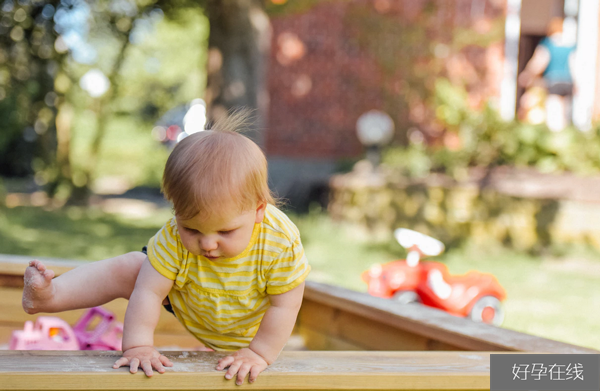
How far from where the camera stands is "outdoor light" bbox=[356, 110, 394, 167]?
29.6 feet

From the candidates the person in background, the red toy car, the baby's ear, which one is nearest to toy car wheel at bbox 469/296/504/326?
the red toy car

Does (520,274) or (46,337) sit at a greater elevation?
(46,337)

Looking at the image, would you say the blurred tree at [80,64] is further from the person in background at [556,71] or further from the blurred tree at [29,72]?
the person in background at [556,71]

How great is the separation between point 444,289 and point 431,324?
5.16 feet

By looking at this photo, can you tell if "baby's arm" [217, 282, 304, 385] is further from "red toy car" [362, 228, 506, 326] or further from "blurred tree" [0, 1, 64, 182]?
"blurred tree" [0, 1, 64, 182]

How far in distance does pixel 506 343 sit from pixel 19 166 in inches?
583

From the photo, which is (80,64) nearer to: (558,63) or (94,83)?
(94,83)

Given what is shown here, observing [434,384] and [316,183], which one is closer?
[434,384]

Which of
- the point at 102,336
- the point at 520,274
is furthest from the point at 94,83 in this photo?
the point at 102,336

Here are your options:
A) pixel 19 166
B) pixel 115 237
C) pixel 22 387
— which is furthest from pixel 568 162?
pixel 19 166

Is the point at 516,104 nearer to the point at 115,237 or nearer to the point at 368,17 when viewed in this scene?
the point at 368,17

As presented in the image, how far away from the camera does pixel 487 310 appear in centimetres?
382

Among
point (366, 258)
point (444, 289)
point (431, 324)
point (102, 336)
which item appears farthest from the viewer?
point (366, 258)

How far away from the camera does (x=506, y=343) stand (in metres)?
2.00
